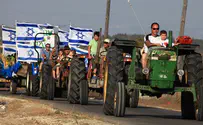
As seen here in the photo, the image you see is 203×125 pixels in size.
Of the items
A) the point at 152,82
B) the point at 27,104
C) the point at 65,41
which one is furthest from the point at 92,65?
the point at 65,41

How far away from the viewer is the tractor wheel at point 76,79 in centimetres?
2520

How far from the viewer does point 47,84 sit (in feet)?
94.2

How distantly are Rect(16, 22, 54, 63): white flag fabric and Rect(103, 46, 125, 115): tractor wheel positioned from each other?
19.7 metres

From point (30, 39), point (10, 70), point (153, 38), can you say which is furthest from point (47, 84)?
point (30, 39)

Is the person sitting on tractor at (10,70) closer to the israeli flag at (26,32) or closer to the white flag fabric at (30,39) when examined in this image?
the white flag fabric at (30,39)

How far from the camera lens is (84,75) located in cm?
2522

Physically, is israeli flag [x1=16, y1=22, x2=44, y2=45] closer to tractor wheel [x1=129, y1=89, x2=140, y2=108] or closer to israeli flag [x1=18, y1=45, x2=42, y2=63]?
israeli flag [x1=18, y1=45, x2=42, y2=63]

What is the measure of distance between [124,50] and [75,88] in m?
5.76

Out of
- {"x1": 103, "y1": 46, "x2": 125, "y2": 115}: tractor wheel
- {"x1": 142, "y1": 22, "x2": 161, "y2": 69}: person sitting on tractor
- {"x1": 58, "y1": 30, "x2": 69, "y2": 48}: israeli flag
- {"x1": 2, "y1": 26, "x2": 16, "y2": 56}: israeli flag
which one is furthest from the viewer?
{"x1": 2, "y1": 26, "x2": 16, "y2": 56}: israeli flag

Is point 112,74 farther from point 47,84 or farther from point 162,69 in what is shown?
point 47,84

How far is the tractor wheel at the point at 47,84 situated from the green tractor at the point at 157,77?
30.5ft

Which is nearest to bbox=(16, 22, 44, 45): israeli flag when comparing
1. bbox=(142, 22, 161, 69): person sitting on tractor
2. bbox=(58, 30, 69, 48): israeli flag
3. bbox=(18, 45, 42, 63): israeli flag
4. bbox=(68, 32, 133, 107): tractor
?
bbox=(18, 45, 42, 63): israeli flag

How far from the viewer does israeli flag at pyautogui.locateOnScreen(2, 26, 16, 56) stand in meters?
46.9

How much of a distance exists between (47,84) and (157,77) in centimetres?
1102
